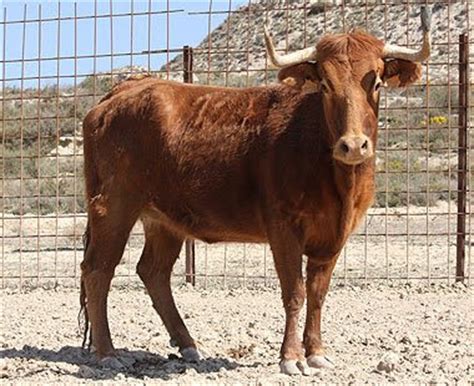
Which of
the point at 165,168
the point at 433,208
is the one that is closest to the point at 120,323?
the point at 165,168

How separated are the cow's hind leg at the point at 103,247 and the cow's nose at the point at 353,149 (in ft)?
6.72

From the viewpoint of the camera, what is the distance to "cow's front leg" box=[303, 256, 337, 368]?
7773mm

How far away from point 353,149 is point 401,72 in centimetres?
105

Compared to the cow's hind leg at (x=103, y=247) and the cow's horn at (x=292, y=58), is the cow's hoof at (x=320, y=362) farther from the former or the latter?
the cow's horn at (x=292, y=58)

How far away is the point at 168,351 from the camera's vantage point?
8688 mm

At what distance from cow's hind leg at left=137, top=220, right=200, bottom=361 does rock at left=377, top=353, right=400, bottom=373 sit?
1892 mm

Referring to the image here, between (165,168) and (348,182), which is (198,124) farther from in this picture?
(348,182)

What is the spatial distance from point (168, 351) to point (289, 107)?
2.20 m

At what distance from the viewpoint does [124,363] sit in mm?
7984

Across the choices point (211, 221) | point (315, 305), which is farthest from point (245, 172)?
point (315, 305)

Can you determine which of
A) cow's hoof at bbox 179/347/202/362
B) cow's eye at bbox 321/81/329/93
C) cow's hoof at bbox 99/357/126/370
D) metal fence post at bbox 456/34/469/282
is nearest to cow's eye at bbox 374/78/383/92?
cow's eye at bbox 321/81/329/93

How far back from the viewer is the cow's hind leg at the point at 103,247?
8.37m

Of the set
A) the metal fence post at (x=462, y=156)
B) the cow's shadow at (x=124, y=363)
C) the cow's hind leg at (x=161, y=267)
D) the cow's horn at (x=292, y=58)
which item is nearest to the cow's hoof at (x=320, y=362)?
the cow's shadow at (x=124, y=363)

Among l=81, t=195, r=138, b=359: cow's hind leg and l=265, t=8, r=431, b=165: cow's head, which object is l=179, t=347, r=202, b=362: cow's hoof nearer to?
l=81, t=195, r=138, b=359: cow's hind leg
